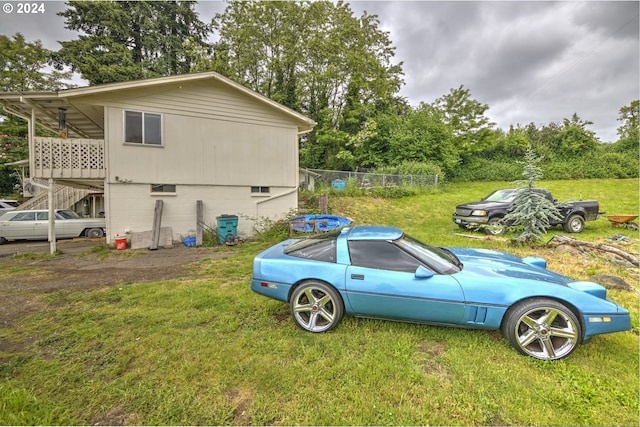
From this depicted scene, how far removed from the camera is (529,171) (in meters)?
6.54

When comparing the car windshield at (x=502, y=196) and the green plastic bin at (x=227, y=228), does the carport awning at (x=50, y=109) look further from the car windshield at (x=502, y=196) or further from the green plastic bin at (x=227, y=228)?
the car windshield at (x=502, y=196)

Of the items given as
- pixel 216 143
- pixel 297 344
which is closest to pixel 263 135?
pixel 216 143

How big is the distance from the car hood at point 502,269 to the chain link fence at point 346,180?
12.2 metres

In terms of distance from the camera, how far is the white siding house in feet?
26.8

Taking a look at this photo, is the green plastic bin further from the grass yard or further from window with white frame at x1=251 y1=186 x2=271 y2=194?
the grass yard

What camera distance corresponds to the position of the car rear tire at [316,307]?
120 inches

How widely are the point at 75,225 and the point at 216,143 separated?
680 centimetres

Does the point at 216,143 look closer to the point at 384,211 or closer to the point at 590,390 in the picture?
the point at 384,211

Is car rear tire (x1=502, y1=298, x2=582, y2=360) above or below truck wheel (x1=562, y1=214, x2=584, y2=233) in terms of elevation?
below

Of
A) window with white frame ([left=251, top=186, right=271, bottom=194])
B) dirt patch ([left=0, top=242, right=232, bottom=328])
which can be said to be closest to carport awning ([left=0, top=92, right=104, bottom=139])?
dirt patch ([left=0, top=242, right=232, bottom=328])

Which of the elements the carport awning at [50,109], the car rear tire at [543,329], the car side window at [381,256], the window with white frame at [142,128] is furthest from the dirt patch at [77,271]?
the car rear tire at [543,329]

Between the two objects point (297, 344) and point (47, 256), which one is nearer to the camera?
point (297, 344)

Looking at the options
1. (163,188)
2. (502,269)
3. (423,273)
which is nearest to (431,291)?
(423,273)

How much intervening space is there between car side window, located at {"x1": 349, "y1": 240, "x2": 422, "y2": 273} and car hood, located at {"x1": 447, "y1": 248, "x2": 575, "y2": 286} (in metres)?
0.59
